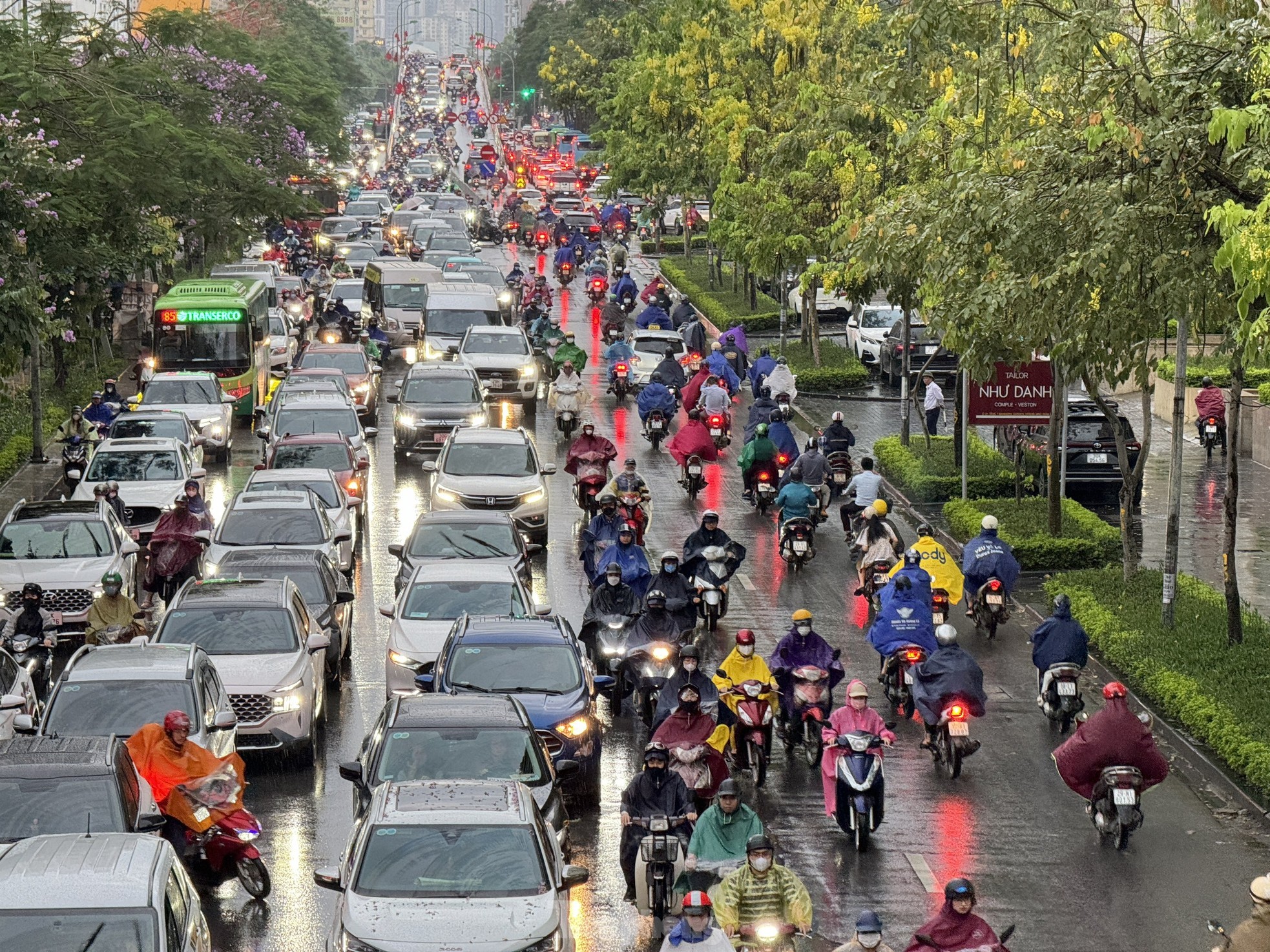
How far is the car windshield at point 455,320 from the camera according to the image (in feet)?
157

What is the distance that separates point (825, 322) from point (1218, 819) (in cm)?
4214

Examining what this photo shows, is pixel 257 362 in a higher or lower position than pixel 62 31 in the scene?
lower

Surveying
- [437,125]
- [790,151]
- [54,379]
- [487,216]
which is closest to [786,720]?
[790,151]

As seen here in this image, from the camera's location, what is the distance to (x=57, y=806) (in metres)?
13.7

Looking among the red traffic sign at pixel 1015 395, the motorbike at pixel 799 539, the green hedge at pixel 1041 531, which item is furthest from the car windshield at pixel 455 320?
the motorbike at pixel 799 539

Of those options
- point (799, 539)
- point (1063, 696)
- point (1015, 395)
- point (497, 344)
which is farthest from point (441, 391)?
point (1063, 696)

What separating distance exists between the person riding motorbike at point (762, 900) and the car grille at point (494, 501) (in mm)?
16473

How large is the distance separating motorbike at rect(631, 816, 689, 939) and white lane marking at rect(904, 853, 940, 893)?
7.27ft

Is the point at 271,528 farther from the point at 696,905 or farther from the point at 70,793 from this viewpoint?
the point at 696,905

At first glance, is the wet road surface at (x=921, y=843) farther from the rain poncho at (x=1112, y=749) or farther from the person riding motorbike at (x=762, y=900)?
the person riding motorbike at (x=762, y=900)

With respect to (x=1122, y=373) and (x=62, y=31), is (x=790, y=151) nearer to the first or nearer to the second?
(x=62, y=31)

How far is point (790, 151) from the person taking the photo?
140 ft

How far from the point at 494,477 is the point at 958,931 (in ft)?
59.5

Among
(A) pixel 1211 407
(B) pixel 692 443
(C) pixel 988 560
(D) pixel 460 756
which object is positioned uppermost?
(D) pixel 460 756
